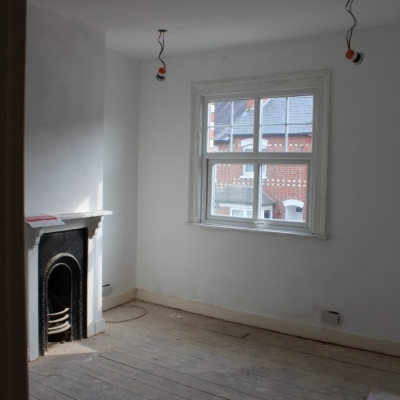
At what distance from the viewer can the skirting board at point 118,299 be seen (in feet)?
14.6

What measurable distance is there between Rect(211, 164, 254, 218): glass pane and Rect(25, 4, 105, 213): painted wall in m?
1.22

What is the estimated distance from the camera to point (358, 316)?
3652 millimetres

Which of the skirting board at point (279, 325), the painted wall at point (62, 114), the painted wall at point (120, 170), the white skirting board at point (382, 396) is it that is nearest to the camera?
the white skirting board at point (382, 396)

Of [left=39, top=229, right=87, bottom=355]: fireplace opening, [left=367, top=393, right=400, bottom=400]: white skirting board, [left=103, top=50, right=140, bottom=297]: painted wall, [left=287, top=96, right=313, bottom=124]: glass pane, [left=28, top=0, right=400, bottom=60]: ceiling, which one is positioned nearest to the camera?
[left=367, top=393, right=400, bottom=400]: white skirting board

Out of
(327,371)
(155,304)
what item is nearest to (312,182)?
(327,371)

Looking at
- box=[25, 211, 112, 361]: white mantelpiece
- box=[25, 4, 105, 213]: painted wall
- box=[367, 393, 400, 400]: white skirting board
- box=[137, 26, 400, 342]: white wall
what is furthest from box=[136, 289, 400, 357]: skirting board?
box=[25, 4, 105, 213]: painted wall

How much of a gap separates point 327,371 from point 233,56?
2899mm

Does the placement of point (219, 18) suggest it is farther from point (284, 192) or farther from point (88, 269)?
point (88, 269)

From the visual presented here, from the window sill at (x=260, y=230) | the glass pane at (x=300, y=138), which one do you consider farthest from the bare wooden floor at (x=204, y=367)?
the glass pane at (x=300, y=138)

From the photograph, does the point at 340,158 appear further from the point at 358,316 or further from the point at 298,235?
the point at 358,316

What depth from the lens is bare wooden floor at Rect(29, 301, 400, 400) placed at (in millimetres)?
2857

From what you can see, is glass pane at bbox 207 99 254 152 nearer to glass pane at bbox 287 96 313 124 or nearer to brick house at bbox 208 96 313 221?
brick house at bbox 208 96 313 221

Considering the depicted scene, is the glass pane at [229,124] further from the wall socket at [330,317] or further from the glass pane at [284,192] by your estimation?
the wall socket at [330,317]

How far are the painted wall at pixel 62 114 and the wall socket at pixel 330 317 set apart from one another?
222 centimetres
